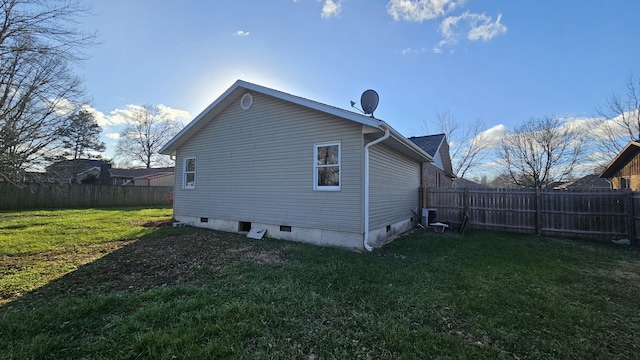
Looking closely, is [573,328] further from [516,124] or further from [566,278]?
[516,124]

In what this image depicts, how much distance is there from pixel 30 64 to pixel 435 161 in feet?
55.2

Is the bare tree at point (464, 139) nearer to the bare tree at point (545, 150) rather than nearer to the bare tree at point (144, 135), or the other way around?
the bare tree at point (545, 150)

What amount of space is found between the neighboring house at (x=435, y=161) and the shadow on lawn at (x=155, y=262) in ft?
31.3

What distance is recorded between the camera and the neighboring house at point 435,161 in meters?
14.2

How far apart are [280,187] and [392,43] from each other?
21.2 ft

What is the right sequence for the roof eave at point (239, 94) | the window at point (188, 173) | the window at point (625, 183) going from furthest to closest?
1. the window at point (625, 183)
2. the window at point (188, 173)
3. the roof eave at point (239, 94)

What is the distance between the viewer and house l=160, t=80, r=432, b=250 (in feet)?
22.4

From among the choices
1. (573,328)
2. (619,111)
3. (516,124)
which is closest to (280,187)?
(573,328)

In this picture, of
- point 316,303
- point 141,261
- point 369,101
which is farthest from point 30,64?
point 316,303

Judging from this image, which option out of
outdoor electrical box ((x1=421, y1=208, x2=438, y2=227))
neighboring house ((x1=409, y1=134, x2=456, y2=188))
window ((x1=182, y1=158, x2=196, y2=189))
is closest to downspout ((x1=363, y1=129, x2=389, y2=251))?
outdoor electrical box ((x1=421, y1=208, x2=438, y2=227))

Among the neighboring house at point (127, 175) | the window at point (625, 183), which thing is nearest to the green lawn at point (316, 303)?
the window at point (625, 183)

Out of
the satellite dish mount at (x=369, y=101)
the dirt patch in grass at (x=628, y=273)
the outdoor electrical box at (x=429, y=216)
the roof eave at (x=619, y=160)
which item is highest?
the satellite dish mount at (x=369, y=101)

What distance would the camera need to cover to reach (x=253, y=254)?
6344mm

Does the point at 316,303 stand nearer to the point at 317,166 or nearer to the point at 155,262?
the point at 155,262
